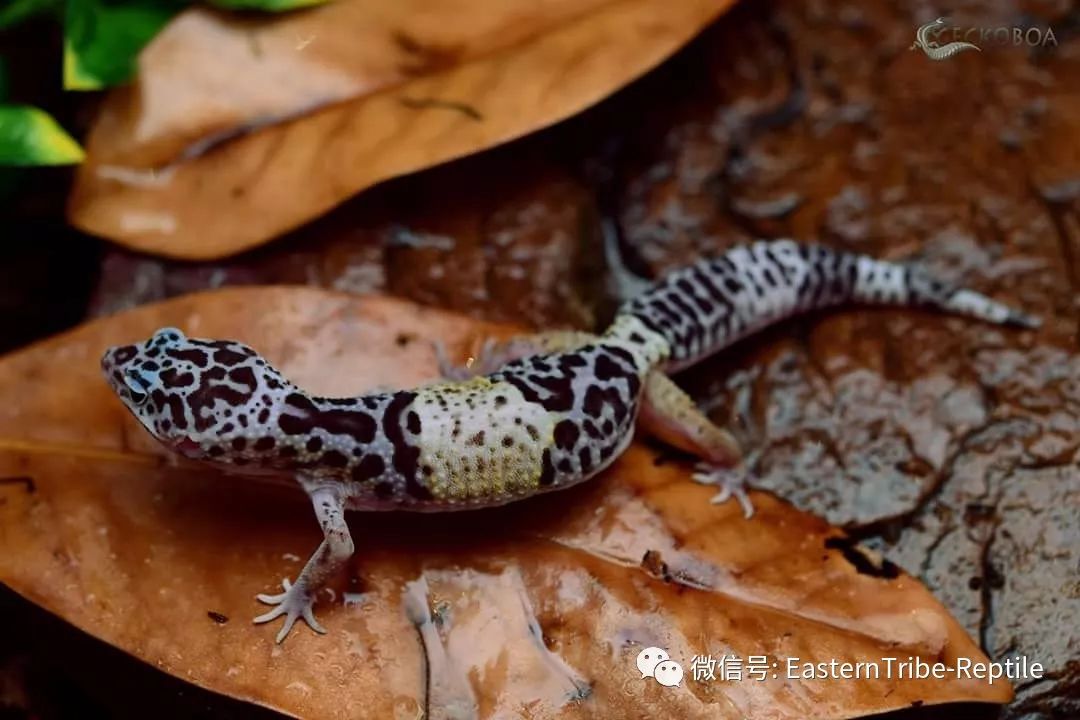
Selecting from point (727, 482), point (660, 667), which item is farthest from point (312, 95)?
point (660, 667)

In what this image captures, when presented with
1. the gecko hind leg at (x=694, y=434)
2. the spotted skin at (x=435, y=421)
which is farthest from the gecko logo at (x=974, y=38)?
the gecko hind leg at (x=694, y=434)

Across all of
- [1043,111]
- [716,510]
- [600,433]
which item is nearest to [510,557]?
[600,433]

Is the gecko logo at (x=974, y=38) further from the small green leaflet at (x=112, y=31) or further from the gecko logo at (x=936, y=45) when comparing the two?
the small green leaflet at (x=112, y=31)

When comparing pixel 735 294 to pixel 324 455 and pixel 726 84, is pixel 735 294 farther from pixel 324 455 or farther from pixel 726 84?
pixel 324 455

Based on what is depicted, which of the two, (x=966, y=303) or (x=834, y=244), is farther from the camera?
(x=834, y=244)

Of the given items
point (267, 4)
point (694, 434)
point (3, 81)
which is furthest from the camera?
point (267, 4)

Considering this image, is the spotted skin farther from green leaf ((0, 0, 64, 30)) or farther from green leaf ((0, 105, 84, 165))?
green leaf ((0, 0, 64, 30))

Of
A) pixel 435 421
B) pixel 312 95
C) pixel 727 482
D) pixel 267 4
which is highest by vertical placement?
pixel 267 4

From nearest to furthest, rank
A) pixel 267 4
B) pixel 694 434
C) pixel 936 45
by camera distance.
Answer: pixel 694 434 < pixel 267 4 < pixel 936 45

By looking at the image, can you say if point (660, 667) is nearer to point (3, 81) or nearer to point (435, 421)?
point (435, 421)
